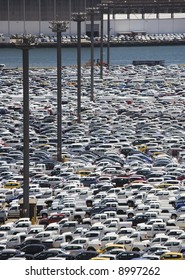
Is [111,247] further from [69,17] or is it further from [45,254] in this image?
[69,17]

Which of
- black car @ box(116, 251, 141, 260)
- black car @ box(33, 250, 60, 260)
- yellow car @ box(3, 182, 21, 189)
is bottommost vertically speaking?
yellow car @ box(3, 182, 21, 189)

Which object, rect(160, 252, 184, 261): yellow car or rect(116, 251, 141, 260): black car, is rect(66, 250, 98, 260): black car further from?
rect(160, 252, 184, 261): yellow car

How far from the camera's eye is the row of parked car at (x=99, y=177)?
1043 cm

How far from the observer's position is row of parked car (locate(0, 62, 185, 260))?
10.4 meters

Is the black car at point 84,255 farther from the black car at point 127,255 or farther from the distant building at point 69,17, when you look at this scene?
the distant building at point 69,17

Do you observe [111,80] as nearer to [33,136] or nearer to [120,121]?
[120,121]

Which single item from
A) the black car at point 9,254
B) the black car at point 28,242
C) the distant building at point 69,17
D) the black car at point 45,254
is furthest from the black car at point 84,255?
the distant building at point 69,17

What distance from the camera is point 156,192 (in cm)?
1268

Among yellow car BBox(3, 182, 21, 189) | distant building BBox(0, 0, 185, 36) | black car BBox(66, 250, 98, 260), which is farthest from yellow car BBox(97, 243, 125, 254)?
distant building BBox(0, 0, 185, 36)

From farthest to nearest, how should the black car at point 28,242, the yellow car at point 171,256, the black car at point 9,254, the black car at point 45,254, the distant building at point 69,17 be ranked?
the distant building at point 69,17, the black car at point 28,242, the black car at point 9,254, the black car at point 45,254, the yellow car at point 171,256

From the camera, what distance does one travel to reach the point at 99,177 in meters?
13.9

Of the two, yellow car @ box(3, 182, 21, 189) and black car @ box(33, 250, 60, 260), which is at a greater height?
black car @ box(33, 250, 60, 260)

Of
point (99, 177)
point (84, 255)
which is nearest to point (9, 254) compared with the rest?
point (84, 255)
